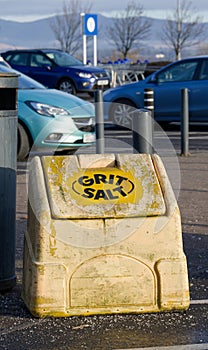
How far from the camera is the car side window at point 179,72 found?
1955cm

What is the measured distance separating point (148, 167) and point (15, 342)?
1562mm

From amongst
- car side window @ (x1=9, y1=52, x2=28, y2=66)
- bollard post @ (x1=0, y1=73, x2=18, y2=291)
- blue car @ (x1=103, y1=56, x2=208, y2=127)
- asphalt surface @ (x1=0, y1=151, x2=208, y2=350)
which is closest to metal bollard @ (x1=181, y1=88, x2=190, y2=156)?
blue car @ (x1=103, y1=56, x2=208, y2=127)

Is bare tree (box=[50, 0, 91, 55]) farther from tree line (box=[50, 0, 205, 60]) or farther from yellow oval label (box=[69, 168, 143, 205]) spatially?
yellow oval label (box=[69, 168, 143, 205])

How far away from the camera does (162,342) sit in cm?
556

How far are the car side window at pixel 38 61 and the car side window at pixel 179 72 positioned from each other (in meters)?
12.0

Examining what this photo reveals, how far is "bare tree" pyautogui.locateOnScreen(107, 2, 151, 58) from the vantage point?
59281 mm

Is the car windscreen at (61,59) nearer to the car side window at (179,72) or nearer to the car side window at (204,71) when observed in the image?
the car side window at (179,72)

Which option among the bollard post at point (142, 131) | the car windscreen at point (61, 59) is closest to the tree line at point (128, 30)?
the car windscreen at point (61, 59)

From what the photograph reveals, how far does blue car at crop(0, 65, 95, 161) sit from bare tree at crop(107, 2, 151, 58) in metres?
44.3

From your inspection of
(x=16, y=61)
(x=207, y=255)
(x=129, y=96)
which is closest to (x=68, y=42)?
(x=16, y=61)

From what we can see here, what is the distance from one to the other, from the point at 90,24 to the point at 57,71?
6.29 metres

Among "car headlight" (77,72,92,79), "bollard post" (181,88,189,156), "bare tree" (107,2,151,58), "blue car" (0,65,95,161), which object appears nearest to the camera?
"blue car" (0,65,95,161)

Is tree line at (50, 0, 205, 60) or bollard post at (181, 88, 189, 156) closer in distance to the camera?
bollard post at (181, 88, 189, 156)

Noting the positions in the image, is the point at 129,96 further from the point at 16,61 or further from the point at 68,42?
the point at 68,42
